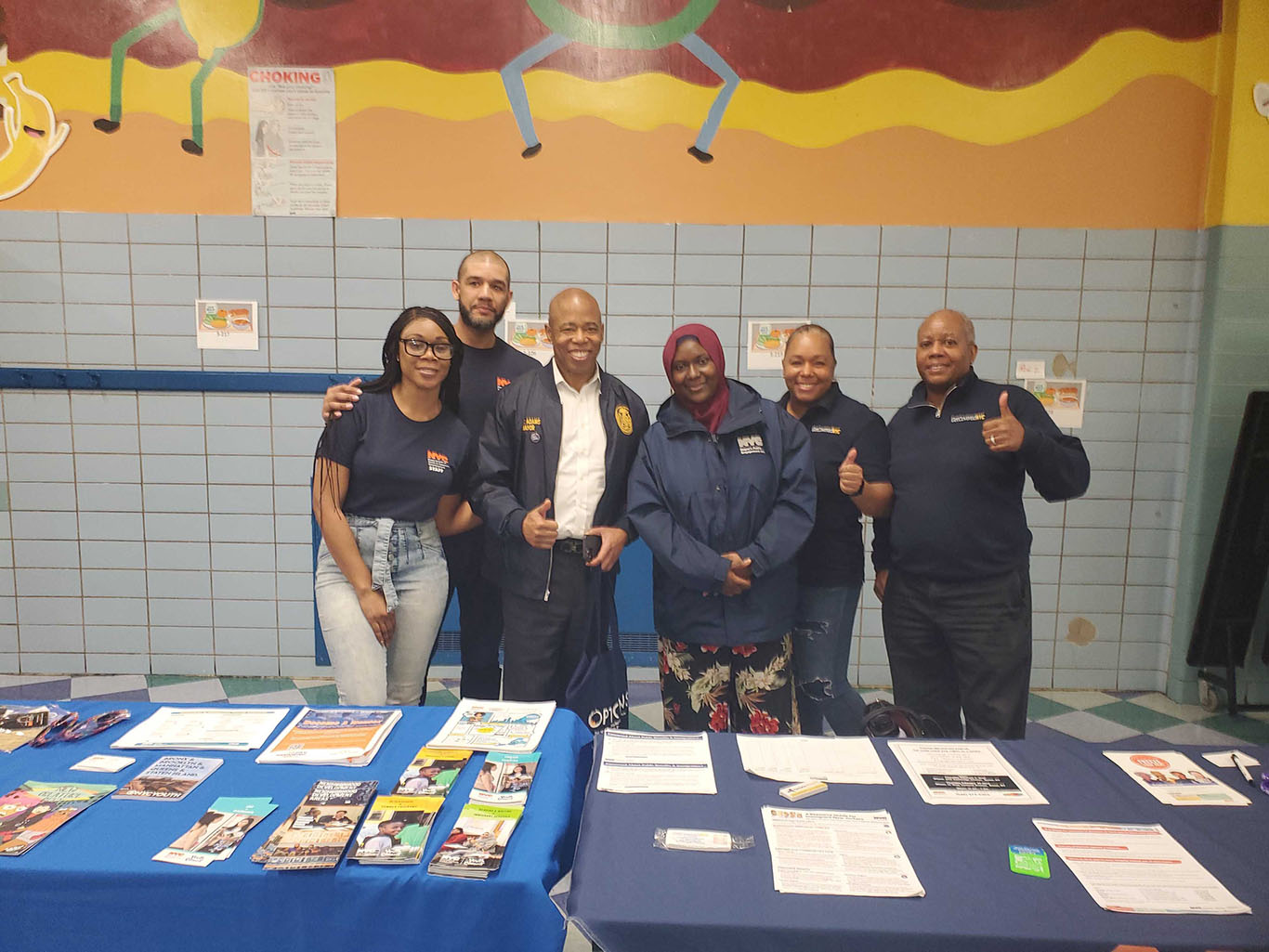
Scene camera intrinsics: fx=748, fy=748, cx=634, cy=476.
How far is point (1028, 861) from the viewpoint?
1.15 metres

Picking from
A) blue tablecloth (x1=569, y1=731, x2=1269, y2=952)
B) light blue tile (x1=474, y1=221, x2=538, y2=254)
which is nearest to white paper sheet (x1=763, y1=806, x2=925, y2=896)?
blue tablecloth (x1=569, y1=731, x2=1269, y2=952)

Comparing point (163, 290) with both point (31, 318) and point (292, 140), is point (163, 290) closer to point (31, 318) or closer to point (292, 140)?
point (31, 318)

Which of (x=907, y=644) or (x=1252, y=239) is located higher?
(x=1252, y=239)

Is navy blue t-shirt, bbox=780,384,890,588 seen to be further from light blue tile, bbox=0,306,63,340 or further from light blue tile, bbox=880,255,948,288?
light blue tile, bbox=0,306,63,340

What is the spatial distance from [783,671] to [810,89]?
2637 millimetres

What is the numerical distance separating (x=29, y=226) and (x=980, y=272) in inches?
172

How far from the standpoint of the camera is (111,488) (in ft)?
11.7

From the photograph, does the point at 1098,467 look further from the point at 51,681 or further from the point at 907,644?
the point at 51,681

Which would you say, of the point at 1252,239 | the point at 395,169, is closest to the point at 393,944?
the point at 395,169

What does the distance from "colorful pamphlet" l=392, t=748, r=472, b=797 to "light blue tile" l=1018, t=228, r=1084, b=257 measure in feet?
10.9

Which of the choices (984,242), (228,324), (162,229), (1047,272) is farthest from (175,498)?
(1047,272)

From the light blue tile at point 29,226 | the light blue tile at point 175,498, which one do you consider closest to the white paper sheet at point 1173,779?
the light blue tile at point 175,498

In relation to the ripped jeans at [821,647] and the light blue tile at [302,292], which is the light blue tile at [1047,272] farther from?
the light blue tile at [302,292]

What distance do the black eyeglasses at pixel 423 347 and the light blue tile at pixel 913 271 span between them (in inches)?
87.7
